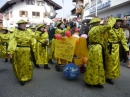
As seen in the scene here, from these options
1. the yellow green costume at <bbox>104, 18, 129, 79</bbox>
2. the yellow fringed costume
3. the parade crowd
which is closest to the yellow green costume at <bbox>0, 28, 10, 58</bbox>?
the parade crowd

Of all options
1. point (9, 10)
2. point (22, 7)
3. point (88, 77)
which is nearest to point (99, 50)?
point (88, 77)

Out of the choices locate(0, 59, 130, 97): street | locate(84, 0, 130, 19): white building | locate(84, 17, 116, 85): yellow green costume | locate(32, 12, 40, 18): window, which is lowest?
locate(0, 59, 130, 97): street

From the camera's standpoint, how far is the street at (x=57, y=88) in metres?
5.22

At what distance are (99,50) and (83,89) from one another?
113cm

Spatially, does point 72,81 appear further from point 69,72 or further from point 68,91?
point 68,91

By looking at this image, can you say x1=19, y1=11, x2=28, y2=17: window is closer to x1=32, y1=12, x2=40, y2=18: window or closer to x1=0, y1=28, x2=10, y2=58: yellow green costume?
x1=32, y1=12, x2=40, y2=18: window

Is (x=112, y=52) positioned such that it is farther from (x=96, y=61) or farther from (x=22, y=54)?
(x=22, y=54)

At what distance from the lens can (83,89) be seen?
18.3 ft

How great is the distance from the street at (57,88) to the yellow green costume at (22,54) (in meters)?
0.36

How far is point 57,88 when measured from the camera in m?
5.72

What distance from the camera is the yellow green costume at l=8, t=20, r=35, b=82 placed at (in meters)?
5.90

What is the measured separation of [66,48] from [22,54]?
169cm

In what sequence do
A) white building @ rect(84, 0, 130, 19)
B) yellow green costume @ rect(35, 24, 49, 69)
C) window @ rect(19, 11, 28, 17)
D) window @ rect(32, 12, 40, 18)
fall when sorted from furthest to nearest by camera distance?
window @ rect(32, 12, 40, 18) → window @ rect(19, 11, 28, 17) → white building @ rect(84, 0, 130, 19) → yellow green costume @ rect(35, 24, 49, 69)

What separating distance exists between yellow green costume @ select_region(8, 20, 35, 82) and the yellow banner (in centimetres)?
135
